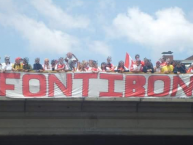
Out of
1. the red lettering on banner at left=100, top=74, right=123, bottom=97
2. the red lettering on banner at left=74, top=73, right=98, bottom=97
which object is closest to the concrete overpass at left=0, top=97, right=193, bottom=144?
the red lettering on banner at left=100, top=74, right=123, bottom=97

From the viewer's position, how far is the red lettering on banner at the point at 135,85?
48.9 feet

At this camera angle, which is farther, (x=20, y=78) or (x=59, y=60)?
(x=59, y=60)

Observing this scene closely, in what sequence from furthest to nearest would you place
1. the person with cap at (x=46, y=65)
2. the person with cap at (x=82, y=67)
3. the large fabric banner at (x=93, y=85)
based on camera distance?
the person with cap at (x=46, y=65) < the person with cap at (x=82, y=67) < the large fabric banner at (x=93, y=85)

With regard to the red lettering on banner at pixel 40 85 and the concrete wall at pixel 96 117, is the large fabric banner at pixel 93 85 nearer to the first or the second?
the red lettering on banner at pixel 40 85

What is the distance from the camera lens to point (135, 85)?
49.0ft

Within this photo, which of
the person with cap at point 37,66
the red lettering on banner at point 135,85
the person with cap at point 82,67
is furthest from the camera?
the person with cap at point 82,67

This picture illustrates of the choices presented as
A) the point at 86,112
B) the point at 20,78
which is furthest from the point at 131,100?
the point at 20,78

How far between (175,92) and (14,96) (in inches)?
247

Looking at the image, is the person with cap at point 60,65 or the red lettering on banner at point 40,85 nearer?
the red lettering on banner at point 40,85

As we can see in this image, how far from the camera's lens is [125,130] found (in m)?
16.0

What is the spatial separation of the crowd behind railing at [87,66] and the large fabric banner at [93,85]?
326 millimetres

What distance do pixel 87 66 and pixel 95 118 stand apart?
7.19 feet

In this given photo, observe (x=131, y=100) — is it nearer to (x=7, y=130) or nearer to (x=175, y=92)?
(x=175, y=92)

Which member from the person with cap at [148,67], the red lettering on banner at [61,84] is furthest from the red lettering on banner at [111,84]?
the red lettering on banner at [61,84]
